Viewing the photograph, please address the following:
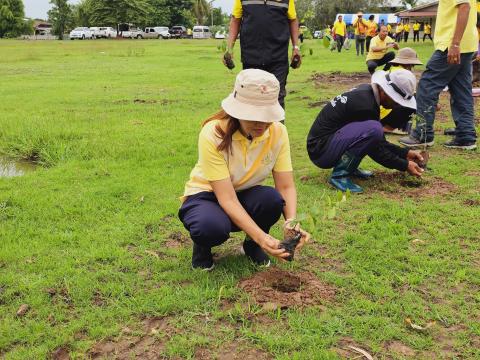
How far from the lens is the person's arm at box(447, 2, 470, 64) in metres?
5.11

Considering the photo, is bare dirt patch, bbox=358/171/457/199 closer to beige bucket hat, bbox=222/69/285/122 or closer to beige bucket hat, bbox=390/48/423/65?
beige bucket hat, bbox=390/48/423/65

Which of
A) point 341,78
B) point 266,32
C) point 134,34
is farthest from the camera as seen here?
point 134,34

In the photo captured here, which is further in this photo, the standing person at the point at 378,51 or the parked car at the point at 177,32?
the parked car at the point at 177,32

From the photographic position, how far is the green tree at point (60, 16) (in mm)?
67869

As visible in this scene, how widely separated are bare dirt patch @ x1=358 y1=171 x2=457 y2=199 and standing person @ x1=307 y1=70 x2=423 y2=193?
17 centimetres

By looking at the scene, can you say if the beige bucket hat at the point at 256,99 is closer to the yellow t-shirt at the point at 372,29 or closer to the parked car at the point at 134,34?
the yellow t-shirt at the point at 372,29

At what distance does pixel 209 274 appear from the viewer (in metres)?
3.10

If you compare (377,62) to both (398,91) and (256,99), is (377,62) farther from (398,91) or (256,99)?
(256,99)

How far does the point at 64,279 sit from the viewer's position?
306 centimetres

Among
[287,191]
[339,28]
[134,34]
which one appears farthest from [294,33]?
[134,34]

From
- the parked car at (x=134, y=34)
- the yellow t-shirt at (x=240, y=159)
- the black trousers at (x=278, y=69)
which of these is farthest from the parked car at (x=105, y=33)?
the yellow t-shirt at (x=240, y=159)

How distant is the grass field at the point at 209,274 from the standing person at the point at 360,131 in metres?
0.23

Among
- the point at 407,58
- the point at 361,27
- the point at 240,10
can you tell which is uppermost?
the point at 361,27

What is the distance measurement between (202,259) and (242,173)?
59cm
